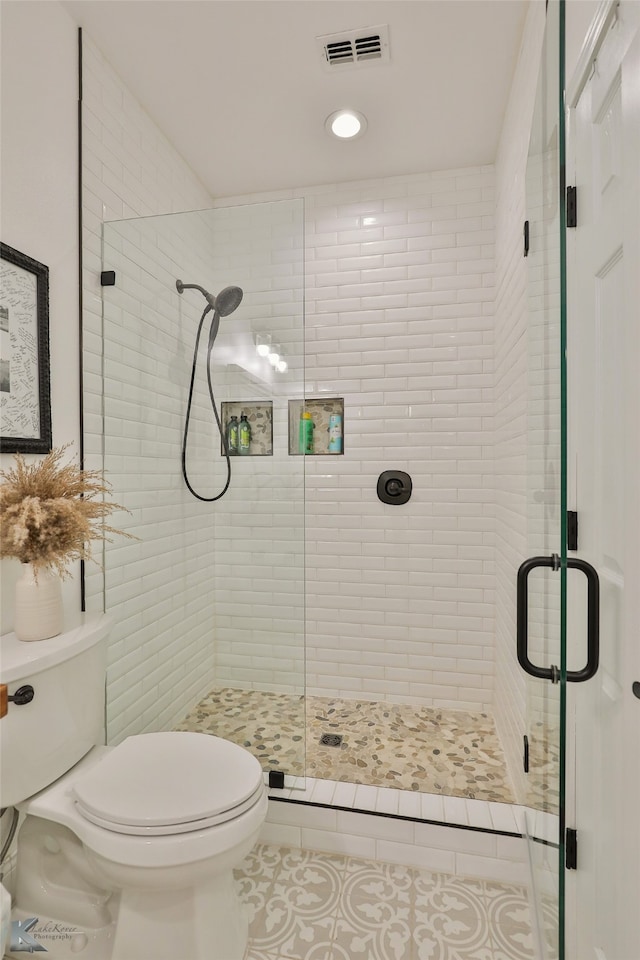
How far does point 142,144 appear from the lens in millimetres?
2113

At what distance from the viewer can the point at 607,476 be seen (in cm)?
94

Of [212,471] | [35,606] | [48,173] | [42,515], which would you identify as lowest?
[35,606]

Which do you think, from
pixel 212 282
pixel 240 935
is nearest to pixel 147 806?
pixel 240 935

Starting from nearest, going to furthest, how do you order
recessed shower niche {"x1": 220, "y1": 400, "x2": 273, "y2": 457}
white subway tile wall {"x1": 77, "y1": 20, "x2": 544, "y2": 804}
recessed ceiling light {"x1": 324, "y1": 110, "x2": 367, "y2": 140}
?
recessed shower niche {"x1": 220, "y1": 400, "x2": 273, "y2": 457}, recessed ceiling light {"x1": 324, "y1": 110, "x2": 367, "y2": 140}, white subway tile wall {"x1": 77, "y1": 20, "x2": 544, "y2": 804}

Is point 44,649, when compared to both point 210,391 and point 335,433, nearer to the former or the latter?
point 210,391

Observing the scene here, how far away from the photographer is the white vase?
54.6 inches

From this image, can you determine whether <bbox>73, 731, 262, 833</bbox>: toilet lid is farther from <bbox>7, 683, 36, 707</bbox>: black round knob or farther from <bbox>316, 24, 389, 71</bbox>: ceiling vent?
<bbox>316, 24, 389, 71</bbox>: ceiling vent

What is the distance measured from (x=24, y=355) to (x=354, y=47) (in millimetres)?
1552

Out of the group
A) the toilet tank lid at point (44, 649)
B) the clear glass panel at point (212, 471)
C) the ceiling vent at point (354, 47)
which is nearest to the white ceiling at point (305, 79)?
the ceiling vent at point (354, 47)

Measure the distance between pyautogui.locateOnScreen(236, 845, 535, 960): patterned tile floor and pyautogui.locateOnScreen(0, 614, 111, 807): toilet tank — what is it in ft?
2.26

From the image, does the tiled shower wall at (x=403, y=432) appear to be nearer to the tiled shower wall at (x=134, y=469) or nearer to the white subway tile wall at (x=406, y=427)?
the white subway tile wall at (x=406, y=427)

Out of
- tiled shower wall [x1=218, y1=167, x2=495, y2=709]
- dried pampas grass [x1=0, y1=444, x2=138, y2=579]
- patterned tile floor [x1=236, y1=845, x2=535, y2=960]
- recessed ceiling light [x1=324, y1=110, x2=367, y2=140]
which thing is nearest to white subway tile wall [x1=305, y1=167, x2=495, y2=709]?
tiled shower wall [x1=218, y1=167, x2=495, y2=709]

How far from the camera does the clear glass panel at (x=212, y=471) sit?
1.83m

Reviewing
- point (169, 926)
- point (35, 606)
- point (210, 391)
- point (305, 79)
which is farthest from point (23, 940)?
point (305, 79)
